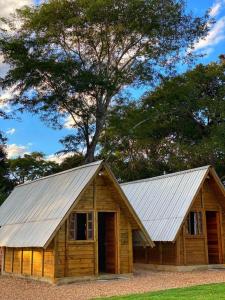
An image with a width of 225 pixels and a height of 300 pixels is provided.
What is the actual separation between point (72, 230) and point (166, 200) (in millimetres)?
6793

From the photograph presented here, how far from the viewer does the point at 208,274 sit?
18.6m

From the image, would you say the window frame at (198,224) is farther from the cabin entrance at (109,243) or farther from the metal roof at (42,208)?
the metal roof at (42,208)

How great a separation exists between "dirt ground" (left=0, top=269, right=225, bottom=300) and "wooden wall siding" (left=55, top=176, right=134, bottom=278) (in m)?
0.70

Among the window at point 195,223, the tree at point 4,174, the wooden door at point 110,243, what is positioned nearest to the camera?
the wooden door at point 110,243

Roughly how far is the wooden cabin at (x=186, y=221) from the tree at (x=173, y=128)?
33.9ft

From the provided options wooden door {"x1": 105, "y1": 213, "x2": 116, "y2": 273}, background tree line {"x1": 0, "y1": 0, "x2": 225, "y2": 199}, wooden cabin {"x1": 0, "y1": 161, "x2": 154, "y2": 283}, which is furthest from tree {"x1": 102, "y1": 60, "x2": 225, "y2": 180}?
wooden cabin {"x1": 0, "y1": 161, "x2": 154, "y2": 283}

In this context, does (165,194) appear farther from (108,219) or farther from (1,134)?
(1,134)

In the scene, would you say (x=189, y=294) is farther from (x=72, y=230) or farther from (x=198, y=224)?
(x=198, y=224)

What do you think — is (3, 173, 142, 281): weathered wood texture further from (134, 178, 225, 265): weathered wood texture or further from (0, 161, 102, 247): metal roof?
(134, 178, 225, 265): weathered wood texture

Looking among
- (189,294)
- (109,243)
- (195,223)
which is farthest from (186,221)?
(189,294)

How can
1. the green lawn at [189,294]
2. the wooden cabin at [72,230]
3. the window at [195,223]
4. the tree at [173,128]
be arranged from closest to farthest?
the green lawn at [189,294] → the wooden cabin at [72,230] → the window at [195,223] → the tree at [173,128]

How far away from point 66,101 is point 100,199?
12.8m

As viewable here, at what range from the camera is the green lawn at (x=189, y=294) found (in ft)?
38.3

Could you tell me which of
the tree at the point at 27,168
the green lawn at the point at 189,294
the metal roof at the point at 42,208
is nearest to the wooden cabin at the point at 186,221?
the metal roof at the point at 42,208
